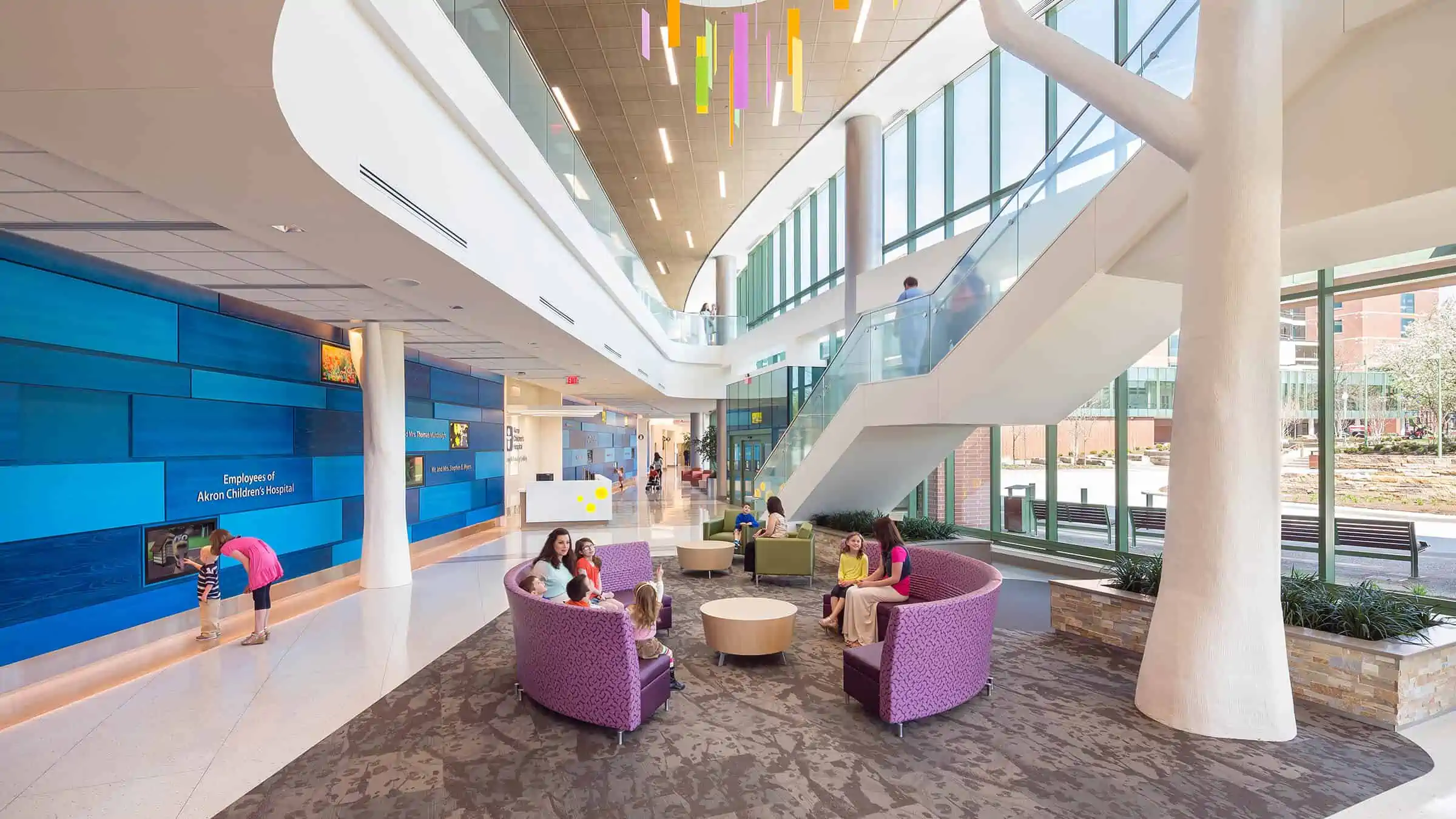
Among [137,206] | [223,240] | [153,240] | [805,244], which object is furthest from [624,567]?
[805,244]

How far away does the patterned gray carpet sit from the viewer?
148 inches

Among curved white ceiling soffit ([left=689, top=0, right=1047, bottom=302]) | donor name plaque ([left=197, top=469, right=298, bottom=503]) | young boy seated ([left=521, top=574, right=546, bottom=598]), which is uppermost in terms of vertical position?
curved white ceiling soffit ([left=689, top=0, right=1047, bottom=302])

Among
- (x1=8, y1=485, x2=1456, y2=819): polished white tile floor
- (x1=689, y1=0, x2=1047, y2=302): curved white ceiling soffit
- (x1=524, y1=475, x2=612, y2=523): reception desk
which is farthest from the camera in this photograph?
(x1=524, y1=475, x2=612, y2=523): reception desk

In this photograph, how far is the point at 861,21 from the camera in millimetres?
10047

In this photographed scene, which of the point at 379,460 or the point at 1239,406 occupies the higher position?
the point at 1239,406

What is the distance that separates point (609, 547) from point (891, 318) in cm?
468

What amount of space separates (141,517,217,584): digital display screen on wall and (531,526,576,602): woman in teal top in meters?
3.83

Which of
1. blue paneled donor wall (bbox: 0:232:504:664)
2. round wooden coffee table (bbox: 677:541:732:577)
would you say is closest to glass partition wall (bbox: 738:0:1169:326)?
round wooden coffee table (bbox: 677:541:732:577)

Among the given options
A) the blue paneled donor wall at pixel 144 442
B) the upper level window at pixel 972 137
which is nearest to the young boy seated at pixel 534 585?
the blue paneled donor wall at pixel 144 442

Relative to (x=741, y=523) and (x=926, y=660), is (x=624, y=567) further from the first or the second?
(x=926, y=660)

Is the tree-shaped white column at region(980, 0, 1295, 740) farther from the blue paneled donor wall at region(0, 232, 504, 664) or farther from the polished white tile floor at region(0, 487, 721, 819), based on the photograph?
the blue paneled donor wall at region(0, 232, 504, 664)

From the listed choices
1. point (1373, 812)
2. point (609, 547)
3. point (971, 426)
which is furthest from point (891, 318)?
point (1373, 812)

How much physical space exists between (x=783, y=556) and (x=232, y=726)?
6.19 metres

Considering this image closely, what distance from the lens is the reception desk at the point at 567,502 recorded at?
51.9ft
